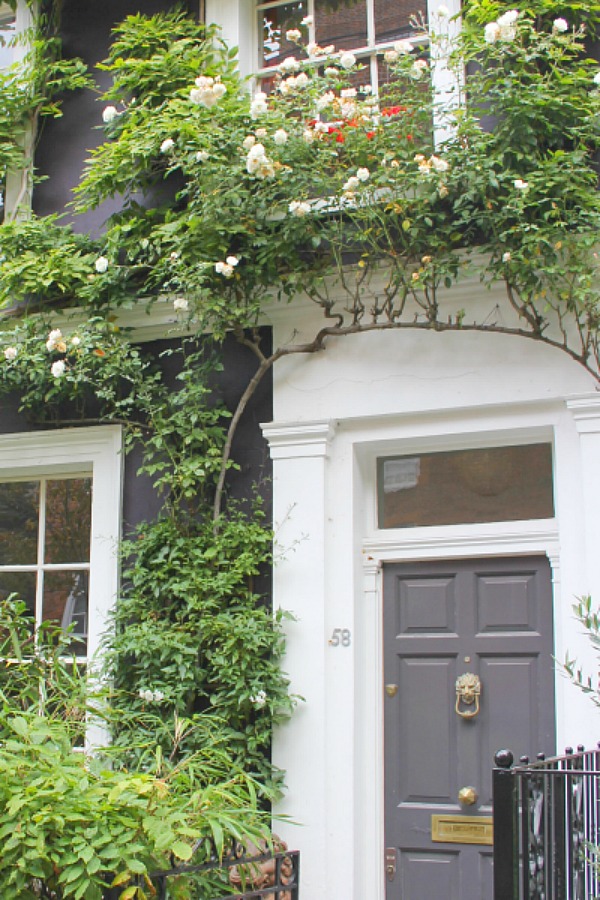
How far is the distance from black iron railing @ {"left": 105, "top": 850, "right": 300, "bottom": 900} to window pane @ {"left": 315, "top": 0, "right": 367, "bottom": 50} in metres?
4.76

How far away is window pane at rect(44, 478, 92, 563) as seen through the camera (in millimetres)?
6965

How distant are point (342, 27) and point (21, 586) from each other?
4.17m

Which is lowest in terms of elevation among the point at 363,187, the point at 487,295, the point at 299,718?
the point at 299,718

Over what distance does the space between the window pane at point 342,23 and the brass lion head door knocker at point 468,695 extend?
3.88m

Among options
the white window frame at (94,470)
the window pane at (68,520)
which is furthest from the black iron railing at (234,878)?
the window pane at (68,520)

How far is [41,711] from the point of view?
5.51m

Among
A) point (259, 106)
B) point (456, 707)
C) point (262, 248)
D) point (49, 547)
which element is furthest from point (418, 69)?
point (49, 547)

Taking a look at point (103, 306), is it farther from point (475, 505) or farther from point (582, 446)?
point (582, 446)

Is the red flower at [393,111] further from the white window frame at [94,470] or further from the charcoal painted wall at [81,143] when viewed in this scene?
the white window frame at [94,470]

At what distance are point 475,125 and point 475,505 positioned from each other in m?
2.05

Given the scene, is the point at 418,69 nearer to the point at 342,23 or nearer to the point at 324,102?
the point at 324,102

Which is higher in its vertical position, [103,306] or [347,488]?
[103,306]

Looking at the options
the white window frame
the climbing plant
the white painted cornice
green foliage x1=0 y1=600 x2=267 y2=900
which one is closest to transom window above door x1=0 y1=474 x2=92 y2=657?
the white window frame

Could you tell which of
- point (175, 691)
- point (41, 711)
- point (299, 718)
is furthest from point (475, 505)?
point (41, 711)
